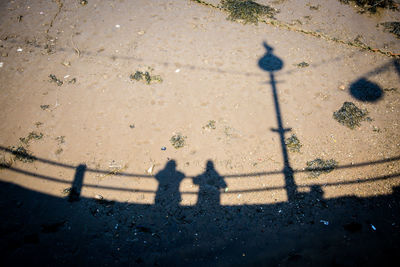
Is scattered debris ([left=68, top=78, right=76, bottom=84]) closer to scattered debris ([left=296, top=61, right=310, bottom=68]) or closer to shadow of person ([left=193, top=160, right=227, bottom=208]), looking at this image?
shadow of person ([left=193, top=160, right=227, bottom=208])

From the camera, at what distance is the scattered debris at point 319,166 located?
3810 mm

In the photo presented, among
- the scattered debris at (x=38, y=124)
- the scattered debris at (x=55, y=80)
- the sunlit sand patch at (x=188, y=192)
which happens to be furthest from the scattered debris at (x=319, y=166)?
the scattered debris at (x=55, y=80)

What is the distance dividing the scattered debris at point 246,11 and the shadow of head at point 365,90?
3.07m

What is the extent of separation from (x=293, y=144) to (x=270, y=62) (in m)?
2.27

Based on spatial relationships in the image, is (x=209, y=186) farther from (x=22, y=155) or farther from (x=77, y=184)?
(x=22, y=155)

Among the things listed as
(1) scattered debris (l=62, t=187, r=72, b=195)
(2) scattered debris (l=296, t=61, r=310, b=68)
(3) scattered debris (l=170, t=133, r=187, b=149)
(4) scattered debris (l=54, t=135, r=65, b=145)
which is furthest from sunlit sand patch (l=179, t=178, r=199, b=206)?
(2) scattered debris (l=296, t=61, r=310, b=68)

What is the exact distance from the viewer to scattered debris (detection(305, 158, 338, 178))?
381 centimetres

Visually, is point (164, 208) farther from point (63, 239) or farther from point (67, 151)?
point (67, 151)

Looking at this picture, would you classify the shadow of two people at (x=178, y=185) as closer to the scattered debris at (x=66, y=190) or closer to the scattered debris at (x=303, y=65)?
the scattered debris at (x=66, y=190)

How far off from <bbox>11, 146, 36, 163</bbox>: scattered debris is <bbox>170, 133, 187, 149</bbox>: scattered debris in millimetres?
2476

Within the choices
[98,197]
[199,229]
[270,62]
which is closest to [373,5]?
[270,62]

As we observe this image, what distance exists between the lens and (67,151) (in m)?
4.07

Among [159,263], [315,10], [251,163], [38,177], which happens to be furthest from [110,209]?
[315,10]

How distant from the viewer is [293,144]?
4105 millimetres
